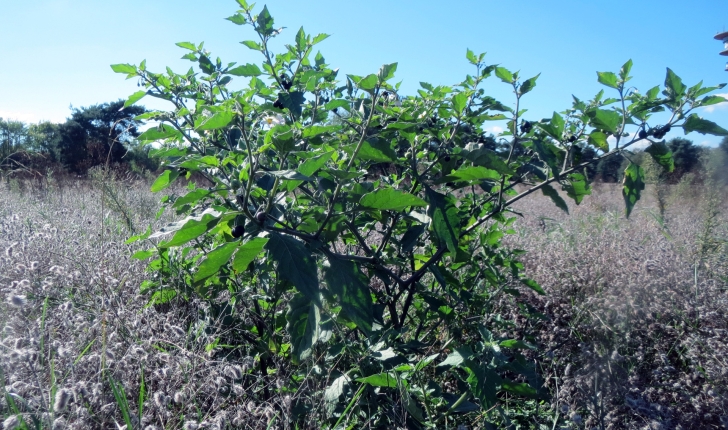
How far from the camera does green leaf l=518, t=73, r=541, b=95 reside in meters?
2.03

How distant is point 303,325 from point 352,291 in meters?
0.29

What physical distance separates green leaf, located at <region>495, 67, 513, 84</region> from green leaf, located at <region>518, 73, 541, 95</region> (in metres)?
0.06

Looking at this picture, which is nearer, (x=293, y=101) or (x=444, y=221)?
(x=444, y=221)

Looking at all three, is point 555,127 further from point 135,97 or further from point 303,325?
point 135,97

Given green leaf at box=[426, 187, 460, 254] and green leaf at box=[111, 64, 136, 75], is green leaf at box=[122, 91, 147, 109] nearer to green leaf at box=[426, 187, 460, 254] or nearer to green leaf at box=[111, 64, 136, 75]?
Result: green leaf at box=[111, 64, 136, 75]

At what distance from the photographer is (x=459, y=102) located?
187 centimetres

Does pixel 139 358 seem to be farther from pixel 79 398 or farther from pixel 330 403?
pixel 330 403

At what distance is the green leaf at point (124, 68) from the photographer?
200cm

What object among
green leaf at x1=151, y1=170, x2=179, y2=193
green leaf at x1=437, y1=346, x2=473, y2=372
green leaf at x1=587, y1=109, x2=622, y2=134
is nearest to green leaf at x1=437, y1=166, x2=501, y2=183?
green leaf at x1=587, y1=109, x2=622, y2=134

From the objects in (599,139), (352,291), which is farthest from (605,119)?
(352,291)

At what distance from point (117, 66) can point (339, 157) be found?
100 cm

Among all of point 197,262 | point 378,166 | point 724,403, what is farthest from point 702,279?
point 197,262

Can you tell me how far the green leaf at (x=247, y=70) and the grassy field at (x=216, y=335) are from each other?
102 cm

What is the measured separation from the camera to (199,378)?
5.55ft
